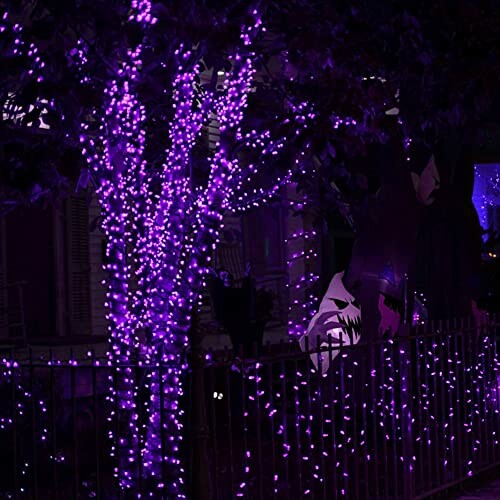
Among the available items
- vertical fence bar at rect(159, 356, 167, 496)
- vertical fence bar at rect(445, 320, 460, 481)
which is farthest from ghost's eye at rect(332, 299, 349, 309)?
vertical fence bar at rect(159, 356, 167, 496)

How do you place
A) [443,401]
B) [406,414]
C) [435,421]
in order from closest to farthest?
[406,414] < [435,421] < [443,401]

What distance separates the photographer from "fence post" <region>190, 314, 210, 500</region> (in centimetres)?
618

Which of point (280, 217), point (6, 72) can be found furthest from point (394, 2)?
point (280, 217)

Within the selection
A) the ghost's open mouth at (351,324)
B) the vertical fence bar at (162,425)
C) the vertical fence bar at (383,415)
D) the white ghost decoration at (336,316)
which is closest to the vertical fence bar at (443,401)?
the vertical fence bar at (383,415)

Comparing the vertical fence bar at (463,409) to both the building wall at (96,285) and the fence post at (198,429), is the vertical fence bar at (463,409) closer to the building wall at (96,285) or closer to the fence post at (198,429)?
the fence post at (198,429)

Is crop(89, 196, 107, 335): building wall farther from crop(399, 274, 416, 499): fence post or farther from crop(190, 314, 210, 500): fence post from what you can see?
crop(190, 314, 210, 500): fence post

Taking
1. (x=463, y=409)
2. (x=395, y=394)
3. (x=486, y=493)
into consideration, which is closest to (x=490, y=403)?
(x=463, y=409)

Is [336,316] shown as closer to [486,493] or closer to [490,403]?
[490,403]

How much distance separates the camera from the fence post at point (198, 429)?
6.18 meters

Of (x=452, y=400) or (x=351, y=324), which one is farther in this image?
(x=351, y=324)

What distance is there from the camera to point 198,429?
6230 millimetres

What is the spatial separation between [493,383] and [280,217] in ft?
37.9

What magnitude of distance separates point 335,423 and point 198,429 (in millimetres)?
2272

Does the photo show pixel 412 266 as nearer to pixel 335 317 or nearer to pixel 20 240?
pixel 335 317
